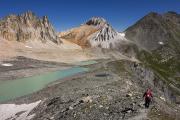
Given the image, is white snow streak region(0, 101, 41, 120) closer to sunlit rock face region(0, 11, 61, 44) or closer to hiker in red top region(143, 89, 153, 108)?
hiker in red top region(143, 89, 153, 108)

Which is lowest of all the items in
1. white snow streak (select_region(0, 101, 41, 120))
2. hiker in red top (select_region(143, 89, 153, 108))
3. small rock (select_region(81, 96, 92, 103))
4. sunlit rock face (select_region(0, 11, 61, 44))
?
white snow streak (select_region(0, 101, 41, 120))

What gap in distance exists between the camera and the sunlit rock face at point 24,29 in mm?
171375

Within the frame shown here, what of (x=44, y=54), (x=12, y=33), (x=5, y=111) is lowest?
(x=5, y=111)

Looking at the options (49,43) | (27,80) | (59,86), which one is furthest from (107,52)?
(59,86)

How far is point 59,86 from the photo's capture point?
64.8m

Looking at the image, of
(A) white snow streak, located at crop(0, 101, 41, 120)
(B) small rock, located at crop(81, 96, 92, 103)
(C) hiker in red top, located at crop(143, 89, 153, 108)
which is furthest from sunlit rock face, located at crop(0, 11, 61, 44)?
(C) hiker in red top, located at crop(143, 89, 153, 108)

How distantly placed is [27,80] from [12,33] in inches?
3600

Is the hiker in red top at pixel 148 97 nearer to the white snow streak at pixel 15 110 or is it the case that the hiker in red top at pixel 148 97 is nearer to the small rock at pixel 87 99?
the small rock at pixel 87 99

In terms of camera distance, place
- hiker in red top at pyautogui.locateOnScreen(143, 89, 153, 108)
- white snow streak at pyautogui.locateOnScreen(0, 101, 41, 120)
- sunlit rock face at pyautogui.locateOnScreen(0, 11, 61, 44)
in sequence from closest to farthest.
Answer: hiker in red top at pyautogui.locateOnScreen(143, 89, 153, 108) → white snow streak at pyautogui.locateOnScreen(0, 101, 41, 120) → sunlit rock face at pyautogui.locateOnScreen(0, 11, 61, 44)

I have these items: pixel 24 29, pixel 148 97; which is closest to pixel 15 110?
pixel 148 97

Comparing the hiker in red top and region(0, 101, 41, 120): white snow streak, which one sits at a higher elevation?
the hiker in red top

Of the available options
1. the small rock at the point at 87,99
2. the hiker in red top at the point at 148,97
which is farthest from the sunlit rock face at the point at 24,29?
the hiker in red top at the point at 148,97

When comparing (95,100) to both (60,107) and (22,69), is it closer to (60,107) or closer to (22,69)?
(60,107)

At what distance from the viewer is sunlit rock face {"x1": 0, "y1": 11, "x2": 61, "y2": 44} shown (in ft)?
562
